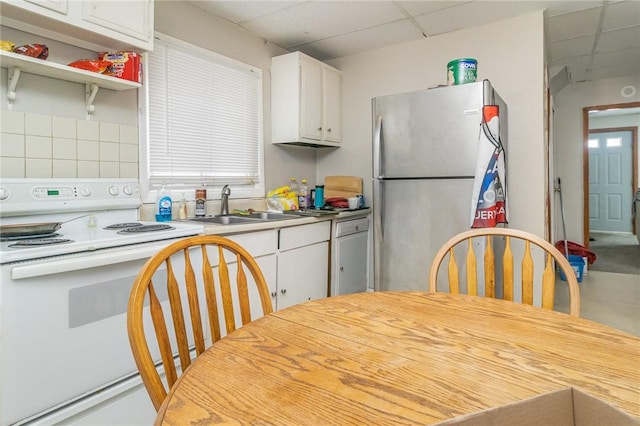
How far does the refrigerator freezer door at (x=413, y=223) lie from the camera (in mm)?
2342

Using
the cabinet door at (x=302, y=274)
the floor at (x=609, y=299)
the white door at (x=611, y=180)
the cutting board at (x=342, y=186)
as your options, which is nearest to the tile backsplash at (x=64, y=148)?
the cabinet door at (x=302, y=274)

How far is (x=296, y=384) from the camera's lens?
2.13ft

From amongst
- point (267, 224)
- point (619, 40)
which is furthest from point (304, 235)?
point (619, 40)

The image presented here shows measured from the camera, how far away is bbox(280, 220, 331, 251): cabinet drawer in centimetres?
258

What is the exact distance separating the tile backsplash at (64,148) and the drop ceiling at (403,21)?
1.17 m

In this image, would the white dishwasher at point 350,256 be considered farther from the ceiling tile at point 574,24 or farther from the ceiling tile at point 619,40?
the ceiling tile at point 619,40

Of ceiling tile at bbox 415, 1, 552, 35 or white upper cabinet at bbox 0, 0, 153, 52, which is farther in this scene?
ceiling tile at bbox 415, 1, 552, 35

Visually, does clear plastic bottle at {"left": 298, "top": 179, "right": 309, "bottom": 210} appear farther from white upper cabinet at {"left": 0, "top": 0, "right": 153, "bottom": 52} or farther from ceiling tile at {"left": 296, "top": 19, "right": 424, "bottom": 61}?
white upper cabinet at {"left": 0, "top": 0, "right": 153, "bottom": 52}

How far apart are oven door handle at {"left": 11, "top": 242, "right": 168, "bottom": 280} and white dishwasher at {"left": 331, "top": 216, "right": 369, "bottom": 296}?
1.70m

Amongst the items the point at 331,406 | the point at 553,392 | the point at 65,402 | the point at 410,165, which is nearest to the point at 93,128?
the point at 65,402

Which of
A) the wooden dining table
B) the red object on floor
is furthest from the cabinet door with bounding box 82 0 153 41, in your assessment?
the red object on floor

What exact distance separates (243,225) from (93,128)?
0.99m

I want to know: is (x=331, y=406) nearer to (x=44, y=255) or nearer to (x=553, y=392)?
(x=553, y=392)

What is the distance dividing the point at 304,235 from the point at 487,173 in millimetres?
1301
